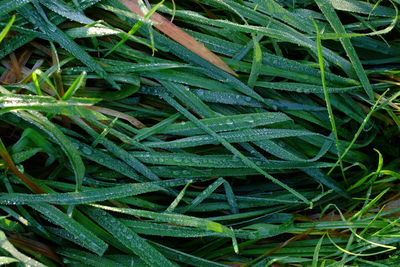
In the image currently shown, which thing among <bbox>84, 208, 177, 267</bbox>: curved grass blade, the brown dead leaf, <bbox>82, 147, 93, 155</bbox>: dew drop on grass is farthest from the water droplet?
the brown dead leaf

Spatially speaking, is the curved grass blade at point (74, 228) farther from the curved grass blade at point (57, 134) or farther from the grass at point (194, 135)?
A: the curved grass blade at point (57, 134)

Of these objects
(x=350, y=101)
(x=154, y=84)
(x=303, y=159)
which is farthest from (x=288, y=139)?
(x=154, y=84)

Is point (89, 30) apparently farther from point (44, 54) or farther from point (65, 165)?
point (65, 165)

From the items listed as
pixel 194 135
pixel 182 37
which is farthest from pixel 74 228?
pixel 182 37

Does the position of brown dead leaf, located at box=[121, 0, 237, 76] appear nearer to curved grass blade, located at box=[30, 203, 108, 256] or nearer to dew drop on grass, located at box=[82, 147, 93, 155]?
dew drop on grass, located at box=[82, 147, 93, 155]

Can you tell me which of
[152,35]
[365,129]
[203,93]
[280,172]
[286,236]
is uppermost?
[152,35]

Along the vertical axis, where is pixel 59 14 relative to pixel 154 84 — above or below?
above

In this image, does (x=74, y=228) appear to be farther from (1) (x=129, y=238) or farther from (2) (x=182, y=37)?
(2) (x=182, y=37)
